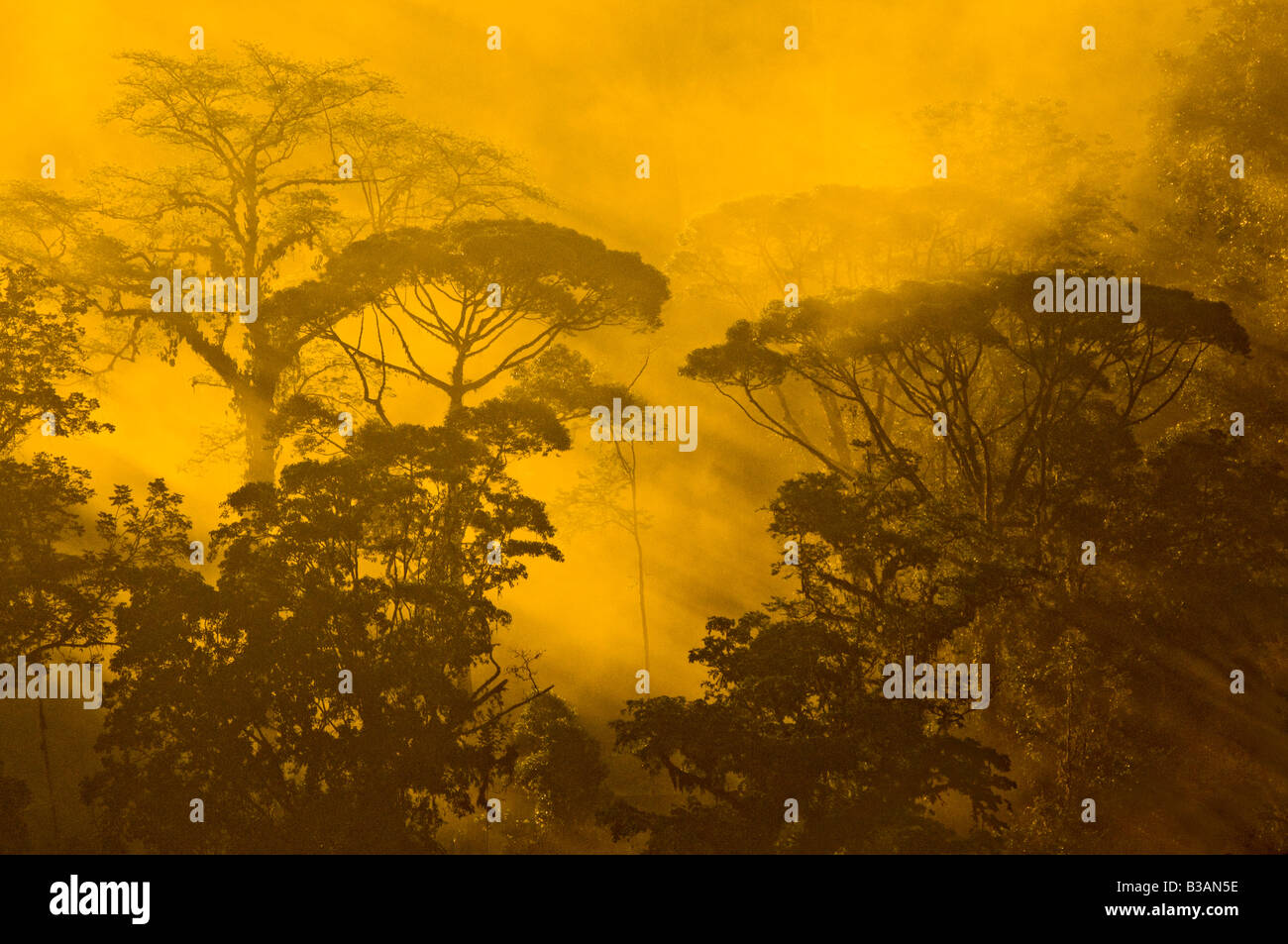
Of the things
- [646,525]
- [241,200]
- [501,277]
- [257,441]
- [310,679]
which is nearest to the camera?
[310,679]

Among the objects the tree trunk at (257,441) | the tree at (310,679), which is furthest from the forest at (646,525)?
the tree trunk at (257,441)

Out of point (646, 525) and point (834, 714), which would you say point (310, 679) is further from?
point (646, 525)

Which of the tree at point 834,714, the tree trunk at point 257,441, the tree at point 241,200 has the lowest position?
the tree at point 834,714

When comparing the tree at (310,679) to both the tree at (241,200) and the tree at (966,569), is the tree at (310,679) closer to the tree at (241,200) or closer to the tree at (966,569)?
the tree at (966,569)

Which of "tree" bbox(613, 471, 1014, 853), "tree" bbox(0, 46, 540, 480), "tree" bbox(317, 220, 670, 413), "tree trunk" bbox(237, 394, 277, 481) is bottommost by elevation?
"tree" bbox(613, 471, 1014, 853)

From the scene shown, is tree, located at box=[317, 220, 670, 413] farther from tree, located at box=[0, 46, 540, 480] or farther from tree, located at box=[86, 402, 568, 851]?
tree, located at box=[86, 402, 568, 851]

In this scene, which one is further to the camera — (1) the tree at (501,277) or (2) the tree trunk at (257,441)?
(2) the tree trunk at (257,441)

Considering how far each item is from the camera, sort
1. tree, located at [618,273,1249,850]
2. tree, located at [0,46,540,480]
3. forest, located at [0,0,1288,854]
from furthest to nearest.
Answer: tree, located at [0,46,540,480] < forest, located at [0,0,1288,854] < tree, located at [618,273,1249,850]

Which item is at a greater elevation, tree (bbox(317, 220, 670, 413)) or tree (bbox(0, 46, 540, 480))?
tree (bbox(0, 46, 540, 480))

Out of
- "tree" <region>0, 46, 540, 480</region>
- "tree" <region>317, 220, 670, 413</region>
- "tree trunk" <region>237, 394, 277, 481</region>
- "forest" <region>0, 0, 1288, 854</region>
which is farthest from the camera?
"tree" <region>0, 46, 540, 480</region>

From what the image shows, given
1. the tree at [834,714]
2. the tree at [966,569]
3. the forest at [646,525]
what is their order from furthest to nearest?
the forest at [646,525], the tree at [966,569], the tree at [834,714]

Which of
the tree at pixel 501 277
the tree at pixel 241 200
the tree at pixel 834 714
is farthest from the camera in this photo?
the tree at pixel 241 200

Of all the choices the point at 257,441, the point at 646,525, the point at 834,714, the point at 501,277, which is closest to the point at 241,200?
the point at 257,441

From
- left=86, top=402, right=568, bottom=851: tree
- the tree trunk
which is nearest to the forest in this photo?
left=86, top=402, right=568, bottom=851: tree
